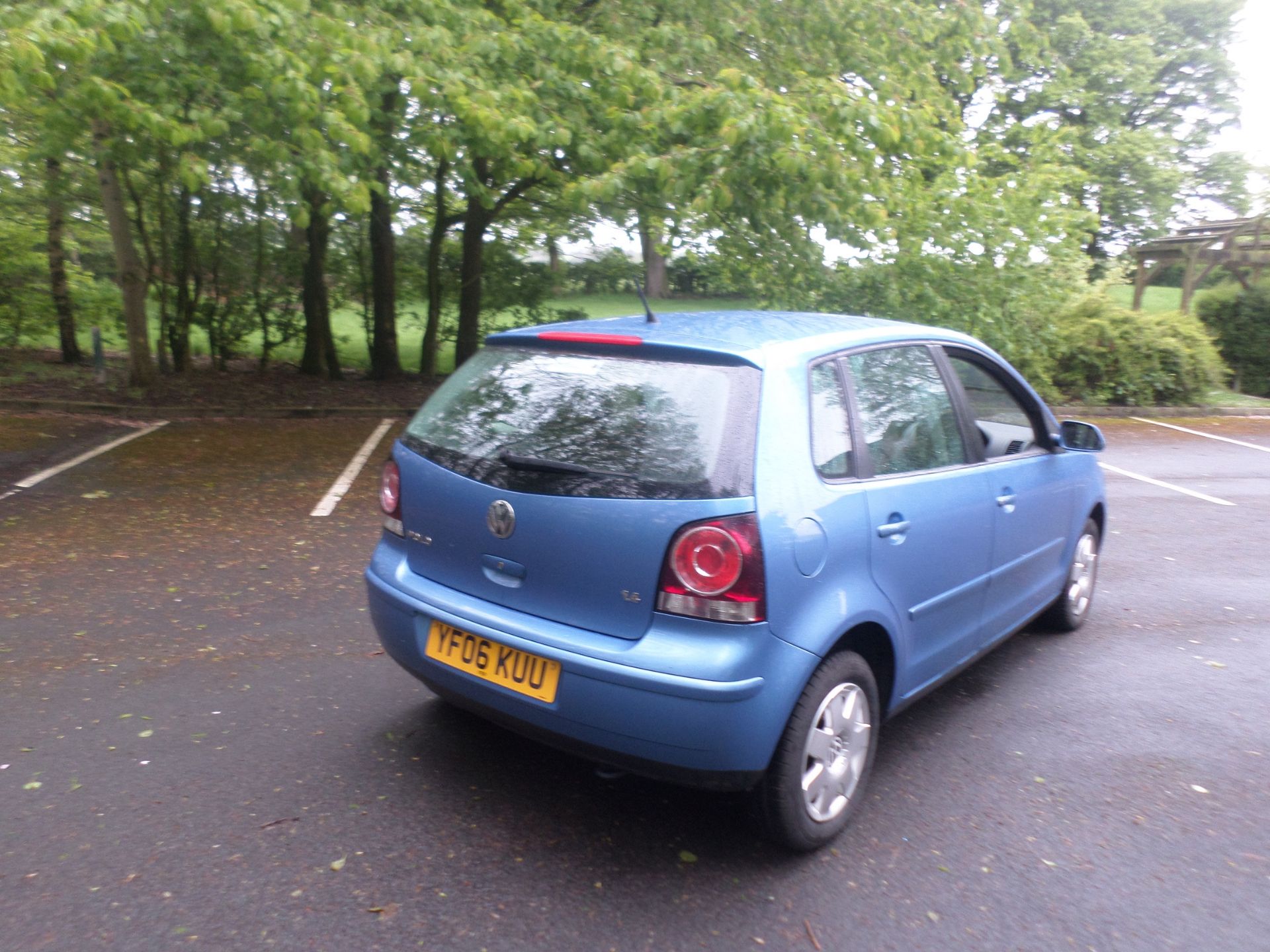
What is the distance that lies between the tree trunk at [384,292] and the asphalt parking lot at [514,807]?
1036 cm

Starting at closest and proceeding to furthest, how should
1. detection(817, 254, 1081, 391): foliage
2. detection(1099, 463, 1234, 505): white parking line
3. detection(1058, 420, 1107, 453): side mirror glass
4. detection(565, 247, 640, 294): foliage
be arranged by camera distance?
detection(1058, 420, 1107, 453): side mirror glass → detection(1099, 463, 1234, 505): white parking line → detection(817, 254, 1081, 391): foliage → detection(565, 247, 640, 294): foliage

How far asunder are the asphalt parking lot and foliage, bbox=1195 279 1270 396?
62.6 feet

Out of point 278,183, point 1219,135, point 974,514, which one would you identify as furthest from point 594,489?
point 1219,135

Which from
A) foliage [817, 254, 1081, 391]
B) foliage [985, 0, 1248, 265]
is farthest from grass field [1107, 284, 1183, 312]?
foliage [817, 254, 1081, 391]

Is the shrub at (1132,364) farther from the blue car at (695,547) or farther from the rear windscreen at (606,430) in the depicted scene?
the rear windscreen at (606,430)

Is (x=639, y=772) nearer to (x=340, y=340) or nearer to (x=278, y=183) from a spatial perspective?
(x=278, y=183)

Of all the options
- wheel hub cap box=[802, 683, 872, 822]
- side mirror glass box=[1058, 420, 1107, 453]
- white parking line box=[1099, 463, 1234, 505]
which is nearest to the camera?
wheel hub cap box=[802, 683, 872, 822]

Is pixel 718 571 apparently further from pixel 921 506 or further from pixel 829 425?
pixel 921 506

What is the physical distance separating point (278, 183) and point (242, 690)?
6674 mm

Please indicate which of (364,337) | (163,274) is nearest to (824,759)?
(163,274)

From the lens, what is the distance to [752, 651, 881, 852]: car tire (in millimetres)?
3102

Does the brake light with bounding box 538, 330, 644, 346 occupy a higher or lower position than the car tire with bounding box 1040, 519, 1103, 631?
higher

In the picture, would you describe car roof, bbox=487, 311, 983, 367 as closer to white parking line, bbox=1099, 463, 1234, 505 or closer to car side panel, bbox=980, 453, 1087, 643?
car side panel, bbox=980, 453, 1087, 643

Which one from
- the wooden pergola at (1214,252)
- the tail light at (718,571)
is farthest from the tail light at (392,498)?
the wooden pergola at (1214,252)
